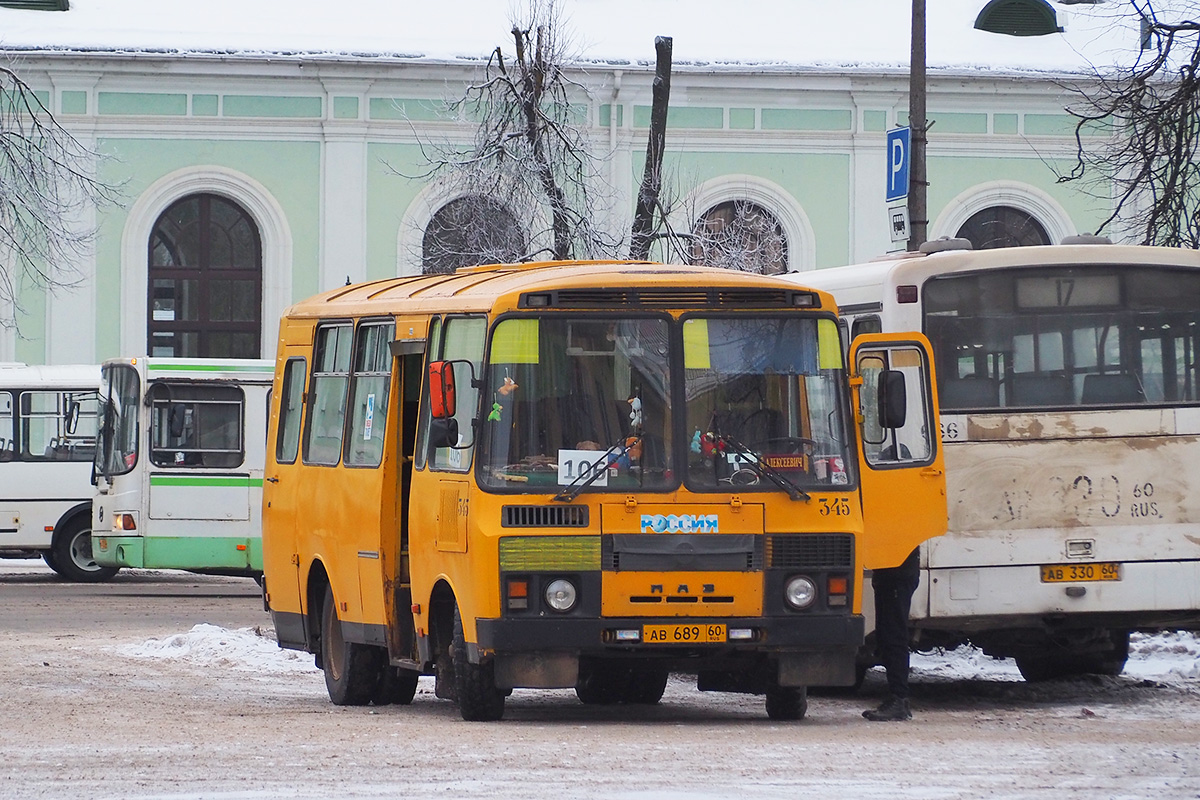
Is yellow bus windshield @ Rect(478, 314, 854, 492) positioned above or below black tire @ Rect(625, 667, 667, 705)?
above

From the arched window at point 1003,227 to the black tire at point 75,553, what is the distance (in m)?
17.7

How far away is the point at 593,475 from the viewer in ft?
35.8

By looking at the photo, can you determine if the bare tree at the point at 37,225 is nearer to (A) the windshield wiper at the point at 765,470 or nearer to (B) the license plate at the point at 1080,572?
(B) the license plate at the point at 1080,572

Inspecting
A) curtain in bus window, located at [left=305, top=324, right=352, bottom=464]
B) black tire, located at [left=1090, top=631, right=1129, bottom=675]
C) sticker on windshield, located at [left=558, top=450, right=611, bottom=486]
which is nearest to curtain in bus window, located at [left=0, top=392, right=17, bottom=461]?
curtain in bus window, located at [left=305, top=324, right=352, bottom=464]

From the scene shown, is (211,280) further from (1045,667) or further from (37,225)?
(1045,667)

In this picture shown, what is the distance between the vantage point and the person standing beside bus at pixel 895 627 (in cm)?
1196

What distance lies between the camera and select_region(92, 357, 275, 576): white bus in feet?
79.9

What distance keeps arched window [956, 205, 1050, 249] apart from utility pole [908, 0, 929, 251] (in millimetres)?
19205

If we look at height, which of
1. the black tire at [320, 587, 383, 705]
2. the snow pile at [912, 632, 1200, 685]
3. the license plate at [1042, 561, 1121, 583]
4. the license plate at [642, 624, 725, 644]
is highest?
the license plate at [1042, 561, 1121, 583]

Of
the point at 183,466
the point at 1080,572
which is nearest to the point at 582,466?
the point at 1080,572

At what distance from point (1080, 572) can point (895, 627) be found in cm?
153

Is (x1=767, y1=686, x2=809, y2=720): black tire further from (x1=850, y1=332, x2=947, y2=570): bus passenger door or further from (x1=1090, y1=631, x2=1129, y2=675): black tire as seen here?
(x1=1090, y1=631, x2=1129, y2=675): black tire

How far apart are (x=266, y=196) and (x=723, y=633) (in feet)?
85.6

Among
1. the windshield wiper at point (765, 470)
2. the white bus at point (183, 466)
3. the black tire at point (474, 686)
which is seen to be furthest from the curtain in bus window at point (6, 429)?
the windshield wiper at point (765, 470)
